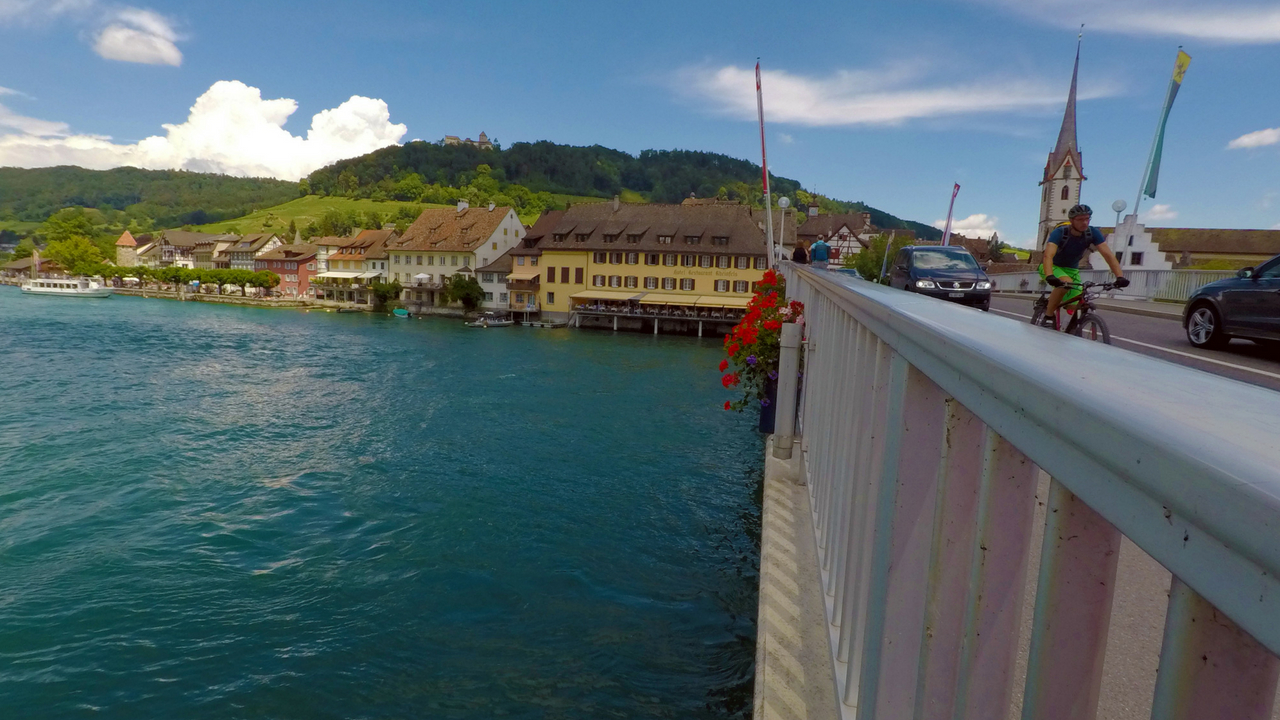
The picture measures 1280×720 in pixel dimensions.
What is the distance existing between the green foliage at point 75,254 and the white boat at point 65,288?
685 inches

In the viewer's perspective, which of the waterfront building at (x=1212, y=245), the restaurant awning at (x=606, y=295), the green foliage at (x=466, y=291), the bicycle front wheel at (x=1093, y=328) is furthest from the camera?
the green foliage at (x=466, y=291)

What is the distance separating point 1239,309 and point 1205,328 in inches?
25.4

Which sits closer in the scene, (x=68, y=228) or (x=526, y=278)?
(x=526, y=278)

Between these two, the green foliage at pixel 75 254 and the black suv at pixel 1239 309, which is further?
the green foliage at pixel 75 254

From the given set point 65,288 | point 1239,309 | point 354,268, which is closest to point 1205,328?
point 1239,309

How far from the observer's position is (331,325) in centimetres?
Answer: 6291

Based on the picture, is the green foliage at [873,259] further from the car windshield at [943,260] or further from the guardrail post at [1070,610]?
the guardrail post at [1070,610]

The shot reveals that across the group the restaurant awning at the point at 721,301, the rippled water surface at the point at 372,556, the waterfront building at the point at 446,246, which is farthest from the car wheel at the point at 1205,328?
the waterfront building at the point at 446,246

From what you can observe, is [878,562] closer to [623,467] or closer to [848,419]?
[848,419]

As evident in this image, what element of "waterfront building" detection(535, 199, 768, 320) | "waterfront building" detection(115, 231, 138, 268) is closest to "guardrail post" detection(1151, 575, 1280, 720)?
"waterfront building" detection(535, 199, 768, 320)

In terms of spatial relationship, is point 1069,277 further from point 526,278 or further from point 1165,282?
point 526,278

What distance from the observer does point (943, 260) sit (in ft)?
47.8

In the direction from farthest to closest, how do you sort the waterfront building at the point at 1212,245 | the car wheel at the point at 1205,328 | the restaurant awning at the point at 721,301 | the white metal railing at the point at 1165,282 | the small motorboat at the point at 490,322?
1. the small motorboat at the point at 490,322
2. the restaurant awning at the point at 721,301
3. the waterfront building at the point at 1212,245
4. the white metal railing at the point at 1165,282
5. the car wheel at the point at 1205,328

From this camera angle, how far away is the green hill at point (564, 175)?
136 meters
